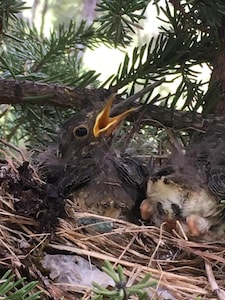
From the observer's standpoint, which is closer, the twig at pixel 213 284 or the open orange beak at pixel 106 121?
the twig at pixel 213 284

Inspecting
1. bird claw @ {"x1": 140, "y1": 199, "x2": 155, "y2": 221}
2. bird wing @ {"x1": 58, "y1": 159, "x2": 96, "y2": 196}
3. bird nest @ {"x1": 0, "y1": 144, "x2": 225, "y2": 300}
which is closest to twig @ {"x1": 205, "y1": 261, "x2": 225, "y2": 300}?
bird nest @ {"x1": 0, "y1": 144, "x2": 225, "y2": 300}

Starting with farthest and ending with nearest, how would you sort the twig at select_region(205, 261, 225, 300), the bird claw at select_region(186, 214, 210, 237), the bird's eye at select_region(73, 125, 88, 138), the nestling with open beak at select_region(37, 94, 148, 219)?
the bird's eye at select_region(73, 125, 88, 138), the nestling with open beak at select_region(37, 94, 148, 219), the bird claw at select_region(186, 214, 210, 237), the twig at select_region(205, 261, 225, 300)

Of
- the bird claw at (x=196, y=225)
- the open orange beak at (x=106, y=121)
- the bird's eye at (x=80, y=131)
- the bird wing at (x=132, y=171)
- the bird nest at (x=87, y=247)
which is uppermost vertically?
the open orange beak at (x=106, y=121)

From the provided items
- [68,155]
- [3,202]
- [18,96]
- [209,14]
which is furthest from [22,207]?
[209,14]

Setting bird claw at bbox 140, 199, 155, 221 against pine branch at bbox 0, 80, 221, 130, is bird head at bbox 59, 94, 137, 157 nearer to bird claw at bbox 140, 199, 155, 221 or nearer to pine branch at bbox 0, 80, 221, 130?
pine branch at bbox 0, 80, 221, 130

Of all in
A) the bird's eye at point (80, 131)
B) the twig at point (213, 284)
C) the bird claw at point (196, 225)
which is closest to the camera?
the twig at point (213, 284)

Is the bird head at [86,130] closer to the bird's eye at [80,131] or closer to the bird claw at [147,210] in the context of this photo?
the bird's eye at [80,131]

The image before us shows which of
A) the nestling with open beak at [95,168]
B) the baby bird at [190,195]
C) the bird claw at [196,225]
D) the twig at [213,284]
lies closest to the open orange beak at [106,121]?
the nestling with open beak at [95,168]
